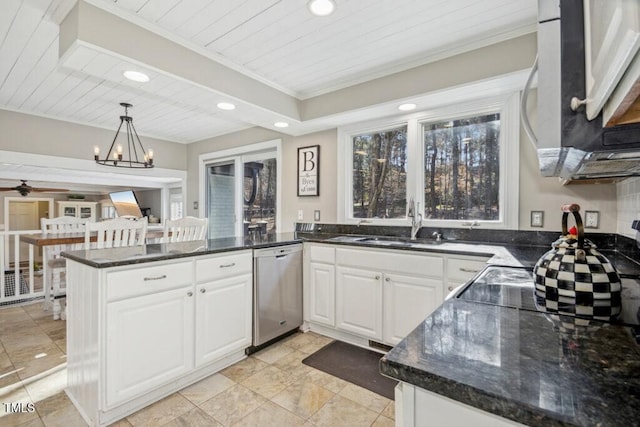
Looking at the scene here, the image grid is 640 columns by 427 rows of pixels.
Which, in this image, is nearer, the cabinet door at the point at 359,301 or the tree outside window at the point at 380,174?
the cabinet door at the point at 359,301

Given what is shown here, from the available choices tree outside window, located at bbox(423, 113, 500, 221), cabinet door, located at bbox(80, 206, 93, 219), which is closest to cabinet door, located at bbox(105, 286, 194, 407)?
tree outside window, located at bbox(423, 113, 500, 221)

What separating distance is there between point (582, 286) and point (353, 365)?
1.84 meters

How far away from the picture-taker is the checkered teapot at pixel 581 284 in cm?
84

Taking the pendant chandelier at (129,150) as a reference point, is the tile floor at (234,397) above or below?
below

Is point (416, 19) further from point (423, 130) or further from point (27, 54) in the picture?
point (27, 54)

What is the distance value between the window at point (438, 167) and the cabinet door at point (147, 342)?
189 centimetres

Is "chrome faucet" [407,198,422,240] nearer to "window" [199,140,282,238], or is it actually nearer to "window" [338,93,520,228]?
"window" [338,93,520,228]

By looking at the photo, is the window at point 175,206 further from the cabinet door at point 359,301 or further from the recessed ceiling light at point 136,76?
the cabinet door at point 359,301

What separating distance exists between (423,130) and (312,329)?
85.7 inches

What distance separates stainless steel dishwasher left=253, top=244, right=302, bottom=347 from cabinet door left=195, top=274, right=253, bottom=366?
3.2 inches

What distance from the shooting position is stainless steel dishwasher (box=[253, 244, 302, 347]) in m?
2.51

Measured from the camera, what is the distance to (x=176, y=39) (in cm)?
211

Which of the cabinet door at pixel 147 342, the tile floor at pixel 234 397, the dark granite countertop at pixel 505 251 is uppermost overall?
the dark granite countertop at pixel 505 251

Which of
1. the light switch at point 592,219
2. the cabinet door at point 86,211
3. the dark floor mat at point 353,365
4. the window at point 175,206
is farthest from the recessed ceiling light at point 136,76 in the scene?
the cabinet door at point 86,211
